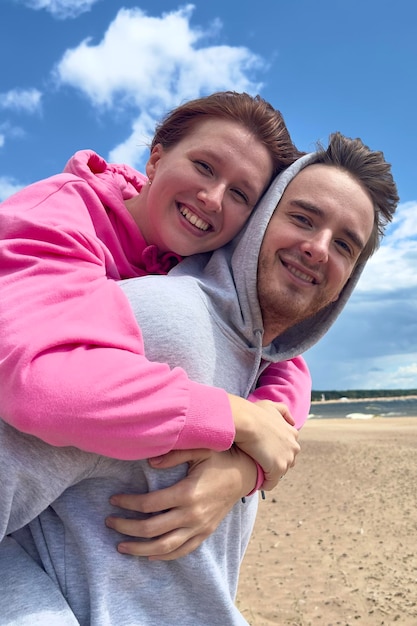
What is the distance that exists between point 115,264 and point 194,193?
0.37m

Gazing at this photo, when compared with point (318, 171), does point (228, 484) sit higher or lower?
lower

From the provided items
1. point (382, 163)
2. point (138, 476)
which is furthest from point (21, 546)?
point (382, 163)

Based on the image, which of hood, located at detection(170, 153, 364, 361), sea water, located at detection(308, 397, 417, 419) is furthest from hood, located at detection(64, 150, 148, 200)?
sea water, located at detection(308, 397, 417, 419)

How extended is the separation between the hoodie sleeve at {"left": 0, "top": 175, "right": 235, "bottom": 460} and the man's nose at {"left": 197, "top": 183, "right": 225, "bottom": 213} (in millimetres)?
Result: 513

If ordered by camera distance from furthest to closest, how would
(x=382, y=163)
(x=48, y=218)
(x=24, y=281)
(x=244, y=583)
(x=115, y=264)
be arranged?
1. (x=244, y=583)
2. (x=382, y=163)
3. (x=115, y=264)
4. (x=48, y=218)
5. (x=24, y=281)

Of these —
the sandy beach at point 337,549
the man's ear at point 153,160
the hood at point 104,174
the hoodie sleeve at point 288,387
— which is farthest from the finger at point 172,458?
the sandy beach at point 337,549

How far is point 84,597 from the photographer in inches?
67.5

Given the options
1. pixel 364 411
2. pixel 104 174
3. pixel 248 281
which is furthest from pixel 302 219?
pixel 364 411

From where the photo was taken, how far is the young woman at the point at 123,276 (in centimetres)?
149

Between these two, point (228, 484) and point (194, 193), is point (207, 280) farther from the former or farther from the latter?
point (228, 484)

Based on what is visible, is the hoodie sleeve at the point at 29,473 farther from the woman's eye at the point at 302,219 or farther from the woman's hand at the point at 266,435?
the woman's eye at the point at 302,219

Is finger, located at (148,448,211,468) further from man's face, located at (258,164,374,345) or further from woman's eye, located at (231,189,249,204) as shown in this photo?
woman's eye, located at (231,189,249,204)

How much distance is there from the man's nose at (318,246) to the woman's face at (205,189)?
25 centimetres

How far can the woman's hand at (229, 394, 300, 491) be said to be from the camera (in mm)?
1777
